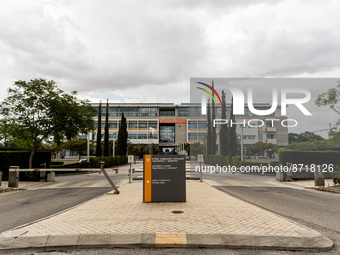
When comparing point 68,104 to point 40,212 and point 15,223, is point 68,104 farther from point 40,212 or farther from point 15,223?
point 15,223

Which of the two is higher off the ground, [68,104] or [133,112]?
[133,112]

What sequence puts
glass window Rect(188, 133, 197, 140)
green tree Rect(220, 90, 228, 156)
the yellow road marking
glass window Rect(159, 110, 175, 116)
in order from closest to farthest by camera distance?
the yellow road marking < green tree Rect(220, 90, 228, 156) < glass window Rect(188, 133, 197, 140) < glass window Rect(159, 110, 175, 116)

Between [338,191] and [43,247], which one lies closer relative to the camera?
[43,247]

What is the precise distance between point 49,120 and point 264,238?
61.1 ft

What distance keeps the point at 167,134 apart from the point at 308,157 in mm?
70100

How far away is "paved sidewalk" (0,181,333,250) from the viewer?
4.55m

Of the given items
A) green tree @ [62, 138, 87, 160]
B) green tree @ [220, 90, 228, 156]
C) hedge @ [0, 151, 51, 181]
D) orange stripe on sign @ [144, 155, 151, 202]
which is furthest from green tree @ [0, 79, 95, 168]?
green tree @ [62, 138, 87, 160]

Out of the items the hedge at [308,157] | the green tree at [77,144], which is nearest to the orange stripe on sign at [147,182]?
the hedge at [308,157]

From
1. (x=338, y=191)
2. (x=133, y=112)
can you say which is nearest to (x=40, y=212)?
(x=338, y=191)

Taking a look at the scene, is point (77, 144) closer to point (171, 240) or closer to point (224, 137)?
point (224, 137)

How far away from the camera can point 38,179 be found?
18359 millimetres

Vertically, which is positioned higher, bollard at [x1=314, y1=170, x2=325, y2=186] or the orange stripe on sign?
the orange stripe on sign

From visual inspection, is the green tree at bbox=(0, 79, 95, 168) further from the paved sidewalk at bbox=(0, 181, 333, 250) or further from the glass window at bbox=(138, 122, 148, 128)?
the glass window at bbox=(138, 122, 148, 128)

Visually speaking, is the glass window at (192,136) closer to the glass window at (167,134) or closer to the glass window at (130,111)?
the glass window at (167,134)
